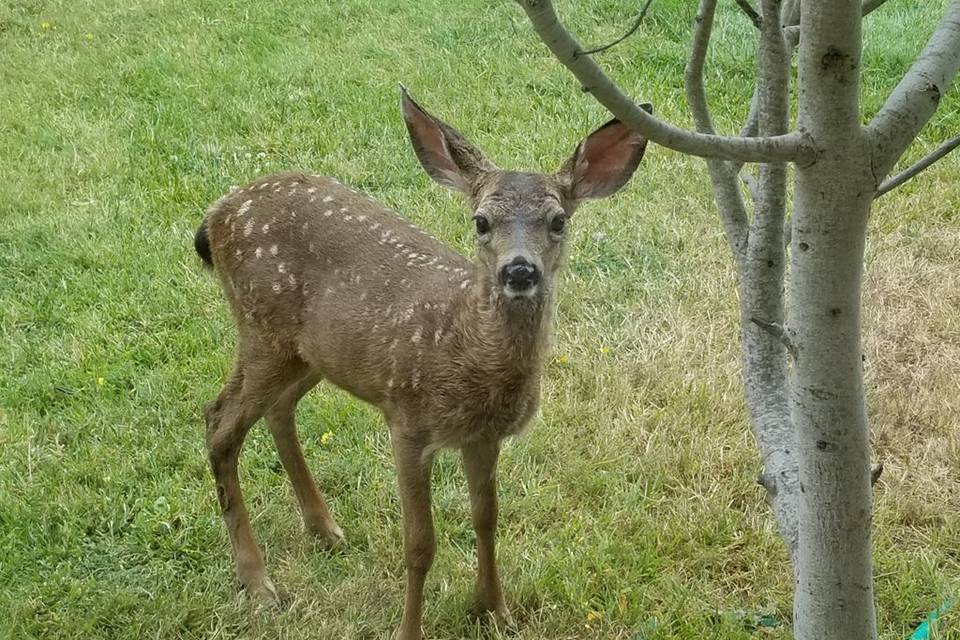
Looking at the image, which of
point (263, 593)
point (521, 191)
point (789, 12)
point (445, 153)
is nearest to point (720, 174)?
point (789, 12)

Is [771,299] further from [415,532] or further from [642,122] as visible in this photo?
[415,532]

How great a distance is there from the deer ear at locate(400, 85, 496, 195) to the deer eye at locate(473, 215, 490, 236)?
0.26 meters

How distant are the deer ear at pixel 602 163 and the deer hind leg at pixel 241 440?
1121mm

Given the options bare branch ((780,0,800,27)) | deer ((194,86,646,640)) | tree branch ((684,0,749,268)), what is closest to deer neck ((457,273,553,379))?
deer ((194,86,646,640))

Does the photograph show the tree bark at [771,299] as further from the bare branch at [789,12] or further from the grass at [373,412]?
the grass at [373,412]

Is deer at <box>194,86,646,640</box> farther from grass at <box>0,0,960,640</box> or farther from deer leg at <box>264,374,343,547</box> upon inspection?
grass at <box>0,0,960,640</box>

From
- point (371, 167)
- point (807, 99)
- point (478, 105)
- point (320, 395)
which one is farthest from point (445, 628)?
point (478, 105)

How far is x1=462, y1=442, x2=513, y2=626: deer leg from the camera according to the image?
143 inches

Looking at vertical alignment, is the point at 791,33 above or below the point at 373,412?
above

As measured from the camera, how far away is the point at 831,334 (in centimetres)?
211

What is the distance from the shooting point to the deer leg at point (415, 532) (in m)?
3.51

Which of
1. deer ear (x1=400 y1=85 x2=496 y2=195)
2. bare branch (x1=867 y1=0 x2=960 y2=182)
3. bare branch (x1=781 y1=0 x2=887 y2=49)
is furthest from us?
deer ear (x1=400 y1=85 x2=496 y2=195)

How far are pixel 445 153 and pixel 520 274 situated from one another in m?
0.68

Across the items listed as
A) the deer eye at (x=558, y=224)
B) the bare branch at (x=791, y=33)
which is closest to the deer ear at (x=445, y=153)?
the deer eye at (x=558, y=224)
